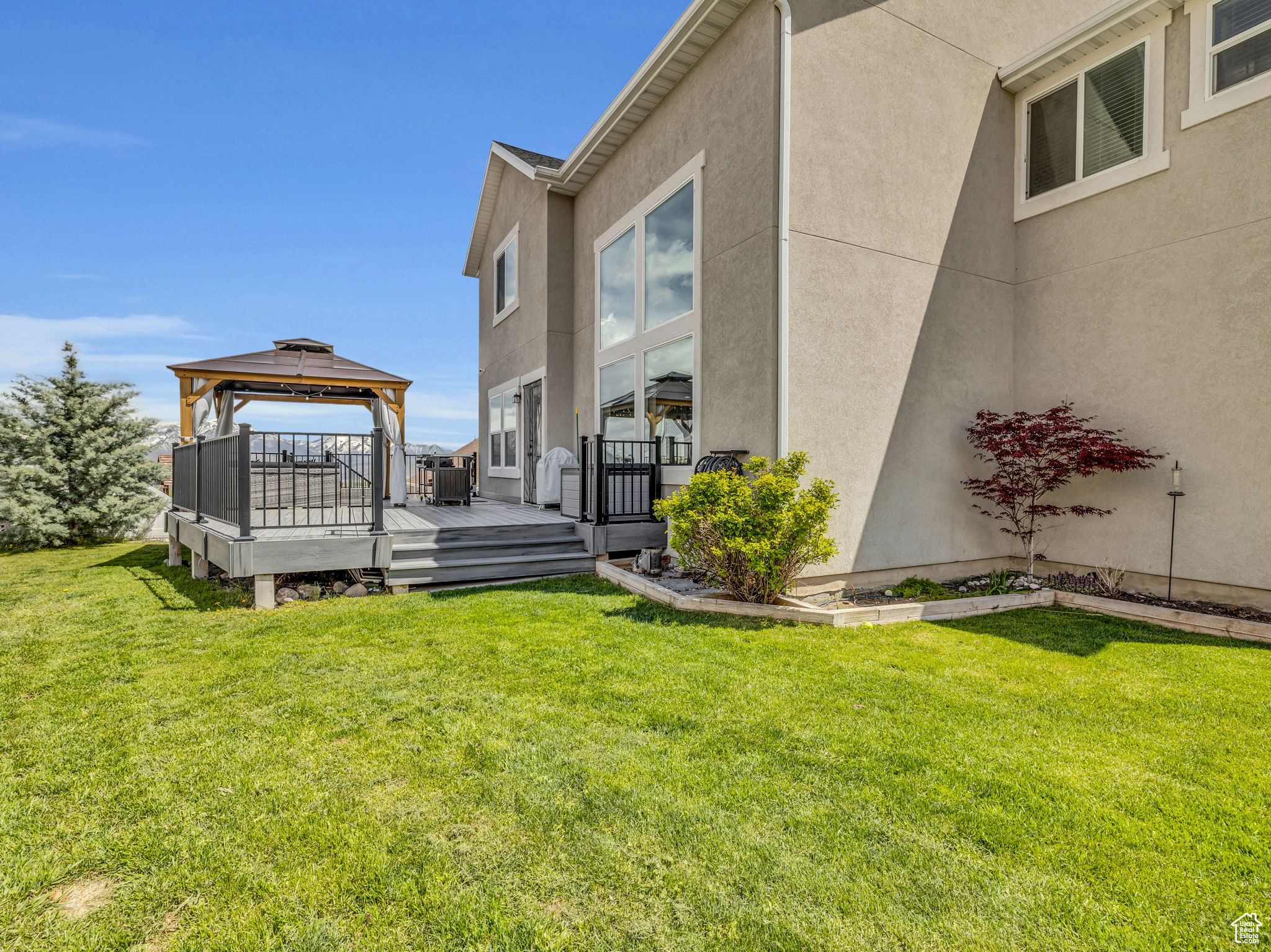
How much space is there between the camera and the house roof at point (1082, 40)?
6.36 metres

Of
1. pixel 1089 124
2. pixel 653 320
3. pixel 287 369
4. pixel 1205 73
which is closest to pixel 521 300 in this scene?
pixel 287 369

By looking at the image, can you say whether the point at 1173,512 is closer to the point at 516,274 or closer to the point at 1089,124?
the point at 1089,124

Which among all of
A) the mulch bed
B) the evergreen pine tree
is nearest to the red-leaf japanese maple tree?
the mulch bed

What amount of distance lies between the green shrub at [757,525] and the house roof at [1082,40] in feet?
19.9

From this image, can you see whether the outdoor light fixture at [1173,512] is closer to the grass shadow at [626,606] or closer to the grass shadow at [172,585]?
the grass shadow at [626,606]

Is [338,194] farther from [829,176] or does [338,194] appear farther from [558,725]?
[558,725]

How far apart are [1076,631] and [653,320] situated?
600 centimetres

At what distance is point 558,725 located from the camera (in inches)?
126

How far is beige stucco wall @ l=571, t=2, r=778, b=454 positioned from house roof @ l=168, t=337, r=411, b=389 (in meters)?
5.78

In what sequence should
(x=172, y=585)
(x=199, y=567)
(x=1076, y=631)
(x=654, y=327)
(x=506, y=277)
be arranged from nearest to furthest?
1. (x=1076, y=631)
2. (x=172, y=585)
3. (x=199, y=567)
4. (x=654, y=327)
5. (x=506, y=277)

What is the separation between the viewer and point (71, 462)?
35.7 feet

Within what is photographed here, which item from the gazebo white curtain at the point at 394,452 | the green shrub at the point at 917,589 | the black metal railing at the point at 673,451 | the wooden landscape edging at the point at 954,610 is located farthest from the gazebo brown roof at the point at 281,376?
the green shrub at the point at 917,589

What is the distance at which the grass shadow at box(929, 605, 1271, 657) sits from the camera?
16.2ft

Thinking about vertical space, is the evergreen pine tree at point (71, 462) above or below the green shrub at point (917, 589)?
above
